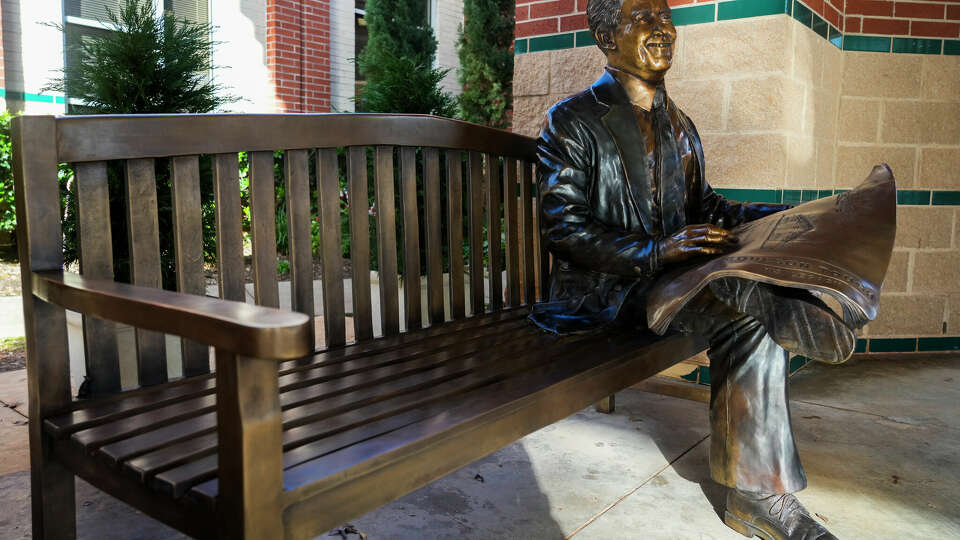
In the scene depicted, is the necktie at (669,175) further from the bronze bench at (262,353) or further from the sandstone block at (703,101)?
the sandstone block at (703,101)

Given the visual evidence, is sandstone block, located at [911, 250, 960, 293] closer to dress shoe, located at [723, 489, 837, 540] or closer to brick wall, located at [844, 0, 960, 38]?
brick wall, located at [844, 0, 960, 38]

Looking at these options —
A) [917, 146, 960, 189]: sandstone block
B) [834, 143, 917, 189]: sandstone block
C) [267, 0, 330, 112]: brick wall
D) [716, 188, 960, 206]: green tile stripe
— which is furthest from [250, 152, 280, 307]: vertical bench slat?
[267, 0, 330, 112]: brick wall

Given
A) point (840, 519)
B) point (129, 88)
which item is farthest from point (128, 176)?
point (840, 519)

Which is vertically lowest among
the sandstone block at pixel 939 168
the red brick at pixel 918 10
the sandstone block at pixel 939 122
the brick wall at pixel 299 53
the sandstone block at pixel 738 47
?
the sandstone block at pixel 939 168

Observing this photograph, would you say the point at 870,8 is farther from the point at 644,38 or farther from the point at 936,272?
the point at 644,38

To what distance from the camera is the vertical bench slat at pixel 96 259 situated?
1.64 m

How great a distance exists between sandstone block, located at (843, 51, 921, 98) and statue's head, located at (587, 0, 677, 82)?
7.18ft

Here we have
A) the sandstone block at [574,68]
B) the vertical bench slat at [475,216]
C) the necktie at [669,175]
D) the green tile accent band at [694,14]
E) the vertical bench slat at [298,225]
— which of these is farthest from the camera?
the sandstone block at [574,68]

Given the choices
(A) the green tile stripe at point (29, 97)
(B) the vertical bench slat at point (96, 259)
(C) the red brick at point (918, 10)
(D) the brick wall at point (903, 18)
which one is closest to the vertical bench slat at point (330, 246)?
(B) the vertical bench slat at point (96, 259)

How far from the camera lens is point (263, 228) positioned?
1.96 meters

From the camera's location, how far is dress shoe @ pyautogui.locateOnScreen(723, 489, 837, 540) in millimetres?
1927

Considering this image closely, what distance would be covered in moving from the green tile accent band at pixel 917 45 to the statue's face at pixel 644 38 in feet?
7.88

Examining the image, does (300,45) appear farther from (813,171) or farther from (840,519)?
(840,519)

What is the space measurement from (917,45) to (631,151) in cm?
267
